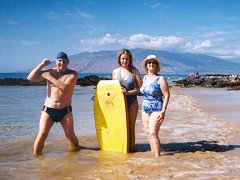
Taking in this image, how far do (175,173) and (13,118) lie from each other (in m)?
8.25

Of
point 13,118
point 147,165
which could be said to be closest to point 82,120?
point 13,118

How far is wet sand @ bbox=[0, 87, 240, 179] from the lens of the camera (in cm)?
545

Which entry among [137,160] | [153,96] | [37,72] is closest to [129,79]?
[153,96]

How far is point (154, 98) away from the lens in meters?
6.36

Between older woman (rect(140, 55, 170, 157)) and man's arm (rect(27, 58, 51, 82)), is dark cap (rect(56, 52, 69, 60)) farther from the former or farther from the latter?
older woman (rect(140, 55, 170, 157))

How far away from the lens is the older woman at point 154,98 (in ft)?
20.5

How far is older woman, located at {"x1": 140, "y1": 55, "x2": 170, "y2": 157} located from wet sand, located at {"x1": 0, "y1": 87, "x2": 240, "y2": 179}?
1.69 feet

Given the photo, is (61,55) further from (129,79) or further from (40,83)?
(40,83)

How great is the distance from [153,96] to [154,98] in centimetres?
4

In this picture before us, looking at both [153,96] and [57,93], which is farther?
[57,93]

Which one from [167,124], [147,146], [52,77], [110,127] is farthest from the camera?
[167,124]

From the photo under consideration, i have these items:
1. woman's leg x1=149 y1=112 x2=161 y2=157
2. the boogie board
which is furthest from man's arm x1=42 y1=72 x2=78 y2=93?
woman's leg x1=149 y1=112 x2=161 y2=157

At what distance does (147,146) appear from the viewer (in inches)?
299

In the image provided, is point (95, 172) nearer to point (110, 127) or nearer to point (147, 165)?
point (147, 165)
